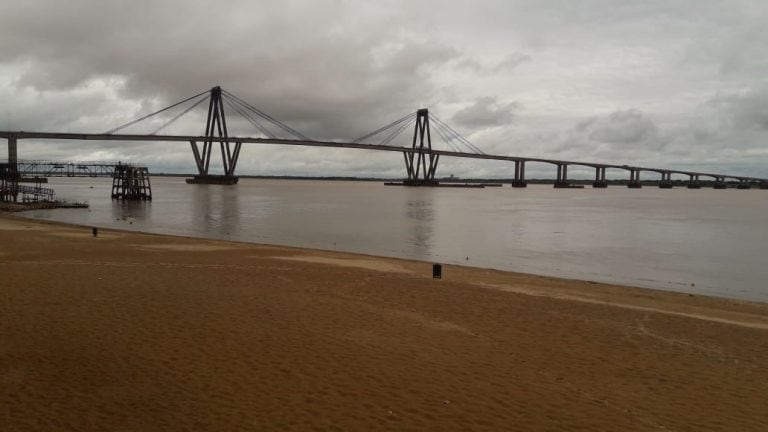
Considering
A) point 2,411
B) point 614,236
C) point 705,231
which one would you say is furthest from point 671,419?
point 705,231

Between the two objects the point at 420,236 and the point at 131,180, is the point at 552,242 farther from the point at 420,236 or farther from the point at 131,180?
the point at 131,180

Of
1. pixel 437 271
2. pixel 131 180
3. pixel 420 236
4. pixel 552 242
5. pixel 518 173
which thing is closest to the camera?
pixel 437 271

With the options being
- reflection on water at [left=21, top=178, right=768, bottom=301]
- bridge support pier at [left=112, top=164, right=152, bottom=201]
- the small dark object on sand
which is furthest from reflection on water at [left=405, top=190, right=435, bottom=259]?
bridge support pier at [left=112, top=164, right=152, bottom=201]

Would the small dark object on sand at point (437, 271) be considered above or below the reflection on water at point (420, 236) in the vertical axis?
above

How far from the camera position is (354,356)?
6.99 meters

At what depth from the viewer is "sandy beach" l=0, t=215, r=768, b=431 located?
206 inches

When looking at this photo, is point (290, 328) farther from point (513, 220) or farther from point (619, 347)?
point (513, 220)

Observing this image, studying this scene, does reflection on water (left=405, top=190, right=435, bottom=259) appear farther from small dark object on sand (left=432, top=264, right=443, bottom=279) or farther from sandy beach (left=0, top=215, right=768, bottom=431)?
sandy beach (left=0, top=215, right=768, bottom=431)

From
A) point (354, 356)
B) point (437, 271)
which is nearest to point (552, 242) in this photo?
point (437, 271)

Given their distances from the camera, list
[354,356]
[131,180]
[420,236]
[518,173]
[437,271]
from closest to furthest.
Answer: [354,356]
[437,271]
[420,236]
[131,180]
[518,173]

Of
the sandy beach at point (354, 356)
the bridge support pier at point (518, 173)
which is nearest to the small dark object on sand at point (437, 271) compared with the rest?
the sandy beach at point (354, 356)

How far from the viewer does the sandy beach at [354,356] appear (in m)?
5.22

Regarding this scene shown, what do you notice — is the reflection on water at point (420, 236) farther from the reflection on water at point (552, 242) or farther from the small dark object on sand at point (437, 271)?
the small dark object on sand at point (437, 271)

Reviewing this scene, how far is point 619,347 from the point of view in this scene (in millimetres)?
8219
